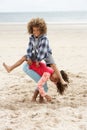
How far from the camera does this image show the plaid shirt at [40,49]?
5945 mm

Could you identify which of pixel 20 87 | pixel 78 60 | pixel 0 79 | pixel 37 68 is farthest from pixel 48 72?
pixel 78 60

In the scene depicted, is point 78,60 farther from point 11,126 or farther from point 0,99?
point 11,126

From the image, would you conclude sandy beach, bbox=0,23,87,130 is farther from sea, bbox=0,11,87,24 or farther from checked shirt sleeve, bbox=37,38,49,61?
sea, bbox=0,11,87,24

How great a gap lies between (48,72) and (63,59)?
522 cm

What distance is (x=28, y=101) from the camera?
6340mm

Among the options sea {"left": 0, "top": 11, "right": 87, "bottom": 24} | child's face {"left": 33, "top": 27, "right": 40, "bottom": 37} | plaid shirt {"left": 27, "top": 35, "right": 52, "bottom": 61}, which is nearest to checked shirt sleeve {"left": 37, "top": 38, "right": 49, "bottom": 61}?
plaid shirt {"left": 27, "top": 35, "right": 52, "bottom": 61}

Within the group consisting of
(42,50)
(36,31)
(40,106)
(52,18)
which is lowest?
(52,18)

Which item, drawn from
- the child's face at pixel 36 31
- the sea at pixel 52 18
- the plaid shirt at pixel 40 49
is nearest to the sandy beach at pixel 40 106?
the plaid shirt at pixel 40 49

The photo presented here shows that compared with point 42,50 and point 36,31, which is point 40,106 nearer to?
point 42,50

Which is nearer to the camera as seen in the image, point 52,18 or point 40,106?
point 40,106

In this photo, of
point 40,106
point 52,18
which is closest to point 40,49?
point 40,106

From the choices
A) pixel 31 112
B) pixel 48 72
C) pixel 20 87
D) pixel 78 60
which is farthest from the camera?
pixel 78 60

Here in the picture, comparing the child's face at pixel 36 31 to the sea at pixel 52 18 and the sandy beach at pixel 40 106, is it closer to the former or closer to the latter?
the sandy beach at pixel 40 106

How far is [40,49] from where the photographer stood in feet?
19.5
